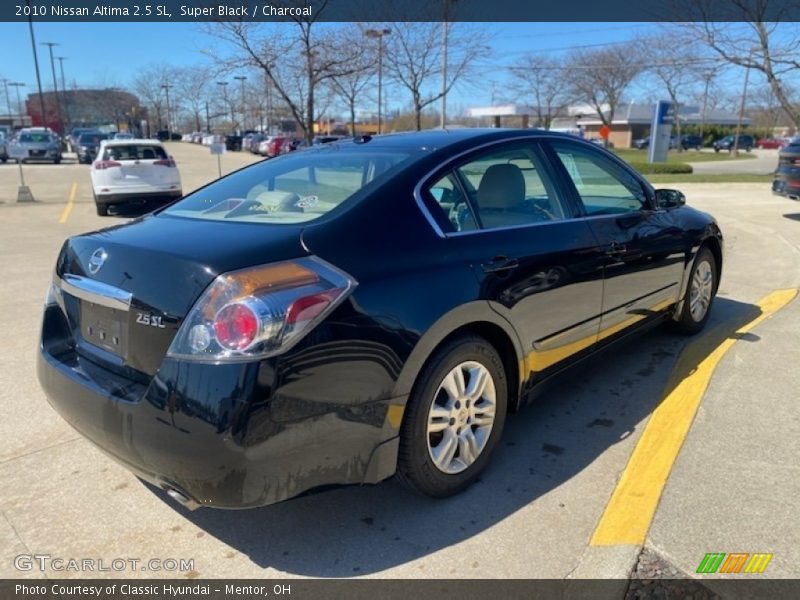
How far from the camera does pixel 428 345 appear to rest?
2.51m

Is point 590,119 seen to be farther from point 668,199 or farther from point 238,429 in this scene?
point 238,429

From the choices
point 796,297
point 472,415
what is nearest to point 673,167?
point 796,297

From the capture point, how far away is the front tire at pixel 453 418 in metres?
2.56

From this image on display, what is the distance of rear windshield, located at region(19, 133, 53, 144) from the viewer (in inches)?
1312

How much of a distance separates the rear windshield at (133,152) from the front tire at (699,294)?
11.8m

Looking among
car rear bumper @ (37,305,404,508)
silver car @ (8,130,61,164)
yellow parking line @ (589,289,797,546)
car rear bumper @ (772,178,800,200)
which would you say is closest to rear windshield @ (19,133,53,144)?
silver car @ (8,130,61,164)

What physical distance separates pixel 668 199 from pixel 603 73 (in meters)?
49.3

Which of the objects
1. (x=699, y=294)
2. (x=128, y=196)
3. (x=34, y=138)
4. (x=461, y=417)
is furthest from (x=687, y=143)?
(x=461, y=417)

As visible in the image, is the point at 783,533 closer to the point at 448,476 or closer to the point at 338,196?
the point at 448,476

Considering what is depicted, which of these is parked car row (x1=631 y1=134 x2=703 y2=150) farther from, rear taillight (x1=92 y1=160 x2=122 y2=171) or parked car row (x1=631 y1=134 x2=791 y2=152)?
rear taillight (x1=92 y1=160 x2=122 y2=171)

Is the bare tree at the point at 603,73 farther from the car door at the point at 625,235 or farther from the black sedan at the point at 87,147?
the car door at the point at 625,235

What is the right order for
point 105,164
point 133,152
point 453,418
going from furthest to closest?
point 133,152 → point 105,164 → point 453,418

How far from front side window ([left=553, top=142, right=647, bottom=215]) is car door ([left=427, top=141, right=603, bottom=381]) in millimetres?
325

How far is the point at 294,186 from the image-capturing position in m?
3.18
